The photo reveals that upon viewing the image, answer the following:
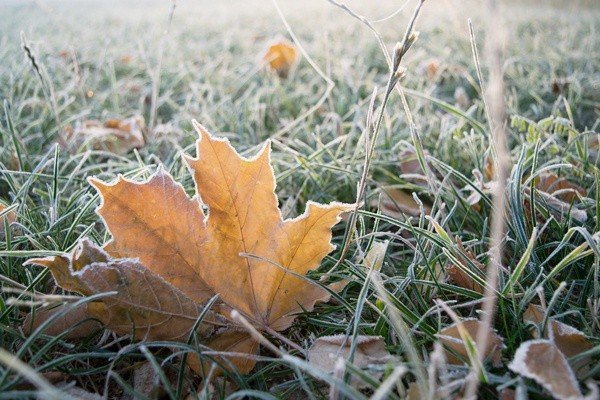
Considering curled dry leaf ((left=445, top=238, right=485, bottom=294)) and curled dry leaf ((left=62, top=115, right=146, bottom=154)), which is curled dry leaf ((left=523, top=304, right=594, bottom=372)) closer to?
curled dry leaf ((left=445, top=238, right=485, bottom=294))

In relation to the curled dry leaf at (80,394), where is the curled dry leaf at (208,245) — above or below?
above

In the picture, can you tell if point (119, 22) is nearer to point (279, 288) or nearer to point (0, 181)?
point (0, 181)

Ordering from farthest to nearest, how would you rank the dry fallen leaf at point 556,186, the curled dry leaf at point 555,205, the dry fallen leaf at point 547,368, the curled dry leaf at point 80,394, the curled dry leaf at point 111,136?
the curled dry leaf at point 111,136
the dry fallen leaf at point 556,186
the curled dry leaf at point 555,205
the curled dry leaf at point 80,394
the dry fallen leaf at point 547,368

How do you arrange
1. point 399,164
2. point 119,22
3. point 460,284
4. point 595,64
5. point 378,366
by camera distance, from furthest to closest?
point 119,22 < point 595,64 < point 399,164 < point 460,284 < point 378,366

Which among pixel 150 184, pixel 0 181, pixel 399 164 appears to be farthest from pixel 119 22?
pixel 150 184

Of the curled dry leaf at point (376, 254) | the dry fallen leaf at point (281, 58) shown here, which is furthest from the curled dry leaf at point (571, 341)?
the dry fallen leaf at point (281, 58)

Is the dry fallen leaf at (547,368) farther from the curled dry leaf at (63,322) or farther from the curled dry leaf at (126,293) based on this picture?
the curled dry leaf at (63,322)
